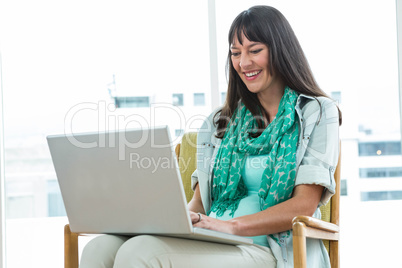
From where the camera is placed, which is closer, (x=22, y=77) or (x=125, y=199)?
(x=125, y=199)

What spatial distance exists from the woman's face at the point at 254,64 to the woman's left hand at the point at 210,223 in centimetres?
53

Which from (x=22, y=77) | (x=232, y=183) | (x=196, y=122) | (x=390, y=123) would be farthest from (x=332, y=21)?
(x=22, y=77)

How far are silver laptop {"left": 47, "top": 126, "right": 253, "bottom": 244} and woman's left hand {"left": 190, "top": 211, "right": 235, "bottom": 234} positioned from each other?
0.05 m

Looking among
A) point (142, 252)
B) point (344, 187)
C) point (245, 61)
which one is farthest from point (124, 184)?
point (344, 187)

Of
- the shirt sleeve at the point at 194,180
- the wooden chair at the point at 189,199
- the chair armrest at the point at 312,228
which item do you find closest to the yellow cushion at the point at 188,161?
the wooden chair at the point at 189,199

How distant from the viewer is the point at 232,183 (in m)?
1.58

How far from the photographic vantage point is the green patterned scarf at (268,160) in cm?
149

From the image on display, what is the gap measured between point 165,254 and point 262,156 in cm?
56

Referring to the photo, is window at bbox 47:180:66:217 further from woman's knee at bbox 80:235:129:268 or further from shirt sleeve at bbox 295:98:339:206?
shirt sleeve at bbox 295:98:339:206

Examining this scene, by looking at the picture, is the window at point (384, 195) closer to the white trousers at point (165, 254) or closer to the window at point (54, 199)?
the white trousers at point (165, 254)

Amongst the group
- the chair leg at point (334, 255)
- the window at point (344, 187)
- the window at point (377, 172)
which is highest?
the window at point (377, 172)

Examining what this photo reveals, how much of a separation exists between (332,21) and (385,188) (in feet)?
2.75

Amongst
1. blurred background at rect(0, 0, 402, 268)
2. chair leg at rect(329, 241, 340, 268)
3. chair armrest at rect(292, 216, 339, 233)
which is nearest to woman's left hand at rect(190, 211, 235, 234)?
chair armrest at rect(292, 216, 339, 233)

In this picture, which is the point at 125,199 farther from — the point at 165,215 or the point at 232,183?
the point at 232,183
